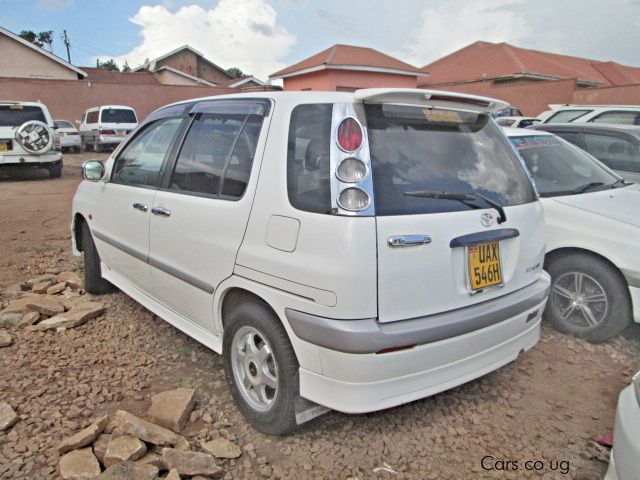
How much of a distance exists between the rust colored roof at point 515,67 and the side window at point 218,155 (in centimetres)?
2470

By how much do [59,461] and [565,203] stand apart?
3.83 metres

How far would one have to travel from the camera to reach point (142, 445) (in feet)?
7.59

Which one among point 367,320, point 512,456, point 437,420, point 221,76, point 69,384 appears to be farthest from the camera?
point 221,76

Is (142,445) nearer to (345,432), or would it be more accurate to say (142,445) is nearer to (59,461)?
(59,461)

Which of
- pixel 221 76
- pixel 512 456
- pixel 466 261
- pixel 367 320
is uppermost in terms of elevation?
pixel 221 76

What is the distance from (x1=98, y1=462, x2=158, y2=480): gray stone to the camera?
2131mm

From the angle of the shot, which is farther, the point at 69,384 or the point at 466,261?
the point at 69,384

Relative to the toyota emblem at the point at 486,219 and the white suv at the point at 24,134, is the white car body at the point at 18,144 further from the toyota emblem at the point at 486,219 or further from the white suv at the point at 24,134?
the toyota emblem at the point at 486,219

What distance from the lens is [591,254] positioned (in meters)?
3.67

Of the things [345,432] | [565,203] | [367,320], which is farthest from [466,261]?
[565,203]

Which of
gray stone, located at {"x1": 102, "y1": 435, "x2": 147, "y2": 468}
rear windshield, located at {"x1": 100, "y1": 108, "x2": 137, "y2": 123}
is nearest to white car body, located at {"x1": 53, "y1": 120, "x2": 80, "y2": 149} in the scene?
rear windshield, located at {"x1": 100, "y1": 108, "x2": 137, "y2": 123}

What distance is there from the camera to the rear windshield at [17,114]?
10775mm

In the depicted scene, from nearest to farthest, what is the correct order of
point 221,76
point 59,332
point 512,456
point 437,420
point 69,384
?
1. point 512,456
2. point 437,420
3. point 69,384
4. point 59,332
5. point 221,76

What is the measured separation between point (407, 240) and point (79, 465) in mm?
1836
